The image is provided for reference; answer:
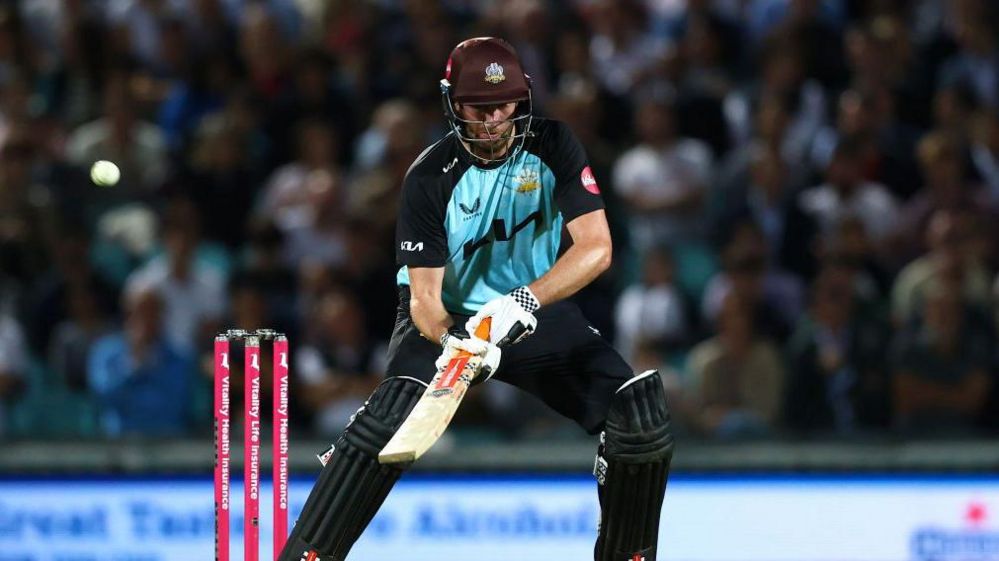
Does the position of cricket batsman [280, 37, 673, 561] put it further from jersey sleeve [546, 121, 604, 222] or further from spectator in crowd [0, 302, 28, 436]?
spectator in crowd [0, 302, 28, 436]

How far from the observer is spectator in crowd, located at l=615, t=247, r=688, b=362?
10.8 m

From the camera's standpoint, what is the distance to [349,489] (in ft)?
20.2

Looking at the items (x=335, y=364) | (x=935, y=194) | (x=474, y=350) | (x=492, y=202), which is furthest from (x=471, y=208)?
(x=935, y=194)

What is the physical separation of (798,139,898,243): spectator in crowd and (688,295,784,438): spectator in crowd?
3.73ft

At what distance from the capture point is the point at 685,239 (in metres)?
11.5

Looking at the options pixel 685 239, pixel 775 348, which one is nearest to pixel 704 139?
pixel 685 239

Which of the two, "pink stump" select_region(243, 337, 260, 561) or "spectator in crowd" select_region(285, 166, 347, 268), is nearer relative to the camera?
"pink stump" select_region(243, 337, 260, 561)

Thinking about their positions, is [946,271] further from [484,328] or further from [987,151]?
[484,328]

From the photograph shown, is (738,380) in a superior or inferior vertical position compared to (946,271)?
inferior

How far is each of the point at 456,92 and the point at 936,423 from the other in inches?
202

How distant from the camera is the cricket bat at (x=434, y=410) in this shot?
5570mm

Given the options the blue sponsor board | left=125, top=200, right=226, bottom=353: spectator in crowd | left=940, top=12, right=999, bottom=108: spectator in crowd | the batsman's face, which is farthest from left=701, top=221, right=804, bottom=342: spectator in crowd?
the batsman's face

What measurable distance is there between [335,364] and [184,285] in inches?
50.8

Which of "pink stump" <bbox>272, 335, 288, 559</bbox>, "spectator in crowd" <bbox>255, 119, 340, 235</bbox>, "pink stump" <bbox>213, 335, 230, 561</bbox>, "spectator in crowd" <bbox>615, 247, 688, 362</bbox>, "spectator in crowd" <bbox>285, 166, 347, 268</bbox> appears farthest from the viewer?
"spectator in crowd" <bbox>255, 119, 340, 235</bbox>
